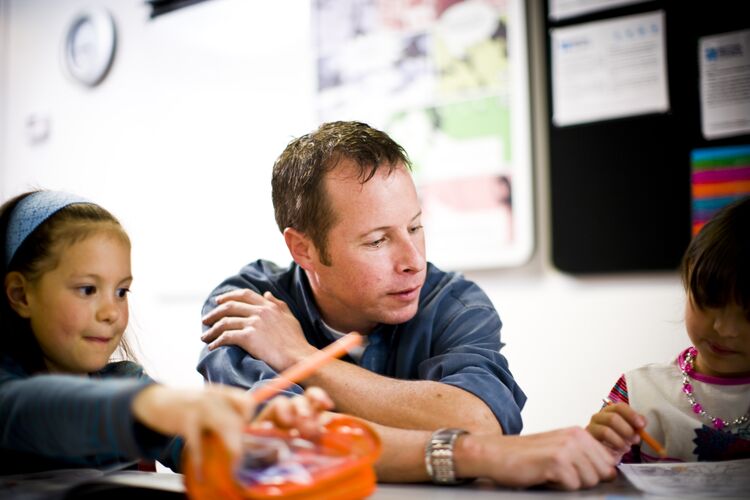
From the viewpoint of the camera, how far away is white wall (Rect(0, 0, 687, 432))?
1.94 meters

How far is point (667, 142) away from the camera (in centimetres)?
178

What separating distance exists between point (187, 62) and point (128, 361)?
6.34 feet

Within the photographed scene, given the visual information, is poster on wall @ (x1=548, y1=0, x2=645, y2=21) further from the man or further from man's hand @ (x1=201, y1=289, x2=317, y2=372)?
man's hand @ (x1=201, y1=289, x2=317, y2=372)

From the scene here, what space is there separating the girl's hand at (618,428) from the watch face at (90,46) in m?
2.72

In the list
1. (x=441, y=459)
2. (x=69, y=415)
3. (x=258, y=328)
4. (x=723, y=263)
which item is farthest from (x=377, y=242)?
(x=69, y=415)

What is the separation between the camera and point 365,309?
128 cm

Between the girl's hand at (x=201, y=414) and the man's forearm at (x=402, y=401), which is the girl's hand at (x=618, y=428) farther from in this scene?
the girl's hand at (x=201, y=414)

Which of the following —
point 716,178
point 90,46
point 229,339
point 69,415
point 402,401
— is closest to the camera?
point 69,415

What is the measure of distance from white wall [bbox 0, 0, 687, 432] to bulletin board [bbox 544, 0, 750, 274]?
2.4 inches

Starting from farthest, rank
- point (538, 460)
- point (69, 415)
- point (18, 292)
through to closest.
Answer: point (18, 292) → point (538, 460) → point (69, 415)

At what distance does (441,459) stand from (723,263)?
1.90ft

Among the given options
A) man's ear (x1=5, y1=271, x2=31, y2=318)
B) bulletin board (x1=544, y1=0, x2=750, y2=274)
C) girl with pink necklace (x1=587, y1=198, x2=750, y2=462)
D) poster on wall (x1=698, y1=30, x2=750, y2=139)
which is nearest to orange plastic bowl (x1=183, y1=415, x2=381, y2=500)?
man's ear (x1=5, y1=271, x2=31, y2=318)

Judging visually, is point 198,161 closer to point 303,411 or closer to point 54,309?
point 54,309

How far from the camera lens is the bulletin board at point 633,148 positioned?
5.75ft
